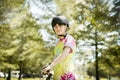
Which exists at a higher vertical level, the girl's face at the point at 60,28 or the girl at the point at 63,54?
the girl's face at the point at 60,28

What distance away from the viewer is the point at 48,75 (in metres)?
3.07

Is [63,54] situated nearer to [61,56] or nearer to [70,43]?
[61,56]

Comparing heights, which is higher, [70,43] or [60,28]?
[60,28]

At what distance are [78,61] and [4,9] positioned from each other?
5.98 m

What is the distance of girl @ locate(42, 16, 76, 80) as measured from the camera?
3211 mm

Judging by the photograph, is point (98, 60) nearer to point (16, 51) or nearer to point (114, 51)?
point (114, 51)

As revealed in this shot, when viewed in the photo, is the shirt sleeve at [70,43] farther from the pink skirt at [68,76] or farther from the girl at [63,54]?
the pink skirt at [68,76]

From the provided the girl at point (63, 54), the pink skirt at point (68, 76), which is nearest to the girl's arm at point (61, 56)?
A: the girl at point (63, 54)

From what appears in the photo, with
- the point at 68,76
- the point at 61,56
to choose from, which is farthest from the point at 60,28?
the point at 68,76

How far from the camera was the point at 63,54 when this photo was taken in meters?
3.22

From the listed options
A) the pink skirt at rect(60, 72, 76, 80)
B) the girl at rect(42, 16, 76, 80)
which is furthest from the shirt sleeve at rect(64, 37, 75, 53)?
the pink skirt at rect(60, 72, 76, 80)

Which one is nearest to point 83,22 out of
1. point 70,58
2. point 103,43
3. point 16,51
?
point 103,43

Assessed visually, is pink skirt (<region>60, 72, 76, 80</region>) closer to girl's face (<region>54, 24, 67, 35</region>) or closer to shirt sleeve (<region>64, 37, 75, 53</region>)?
shirt sleeve (<region>64, 37, 75, 53</region>)

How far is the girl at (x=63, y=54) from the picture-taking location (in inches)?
126
